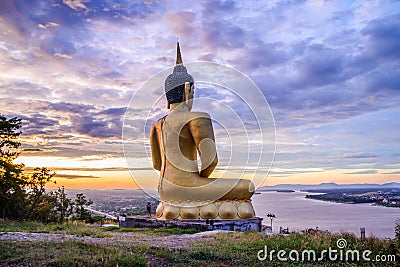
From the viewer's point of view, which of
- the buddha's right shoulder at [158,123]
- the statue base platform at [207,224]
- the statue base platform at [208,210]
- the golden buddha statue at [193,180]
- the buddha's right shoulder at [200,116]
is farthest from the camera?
the buddha's right shoulder at [158,123]

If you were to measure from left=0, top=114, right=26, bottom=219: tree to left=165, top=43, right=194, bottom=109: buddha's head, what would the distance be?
746 cm

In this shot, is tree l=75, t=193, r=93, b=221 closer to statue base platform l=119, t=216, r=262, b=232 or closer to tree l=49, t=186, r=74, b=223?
tree l=49, t=186, r=74, b=223

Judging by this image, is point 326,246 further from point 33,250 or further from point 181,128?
point 181,128

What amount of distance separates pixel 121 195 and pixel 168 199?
1667cm

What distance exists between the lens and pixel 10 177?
1852 cm

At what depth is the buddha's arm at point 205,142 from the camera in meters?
17.0

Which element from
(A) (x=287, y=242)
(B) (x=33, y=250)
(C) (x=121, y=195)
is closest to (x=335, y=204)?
(C) (x=121, y=195)

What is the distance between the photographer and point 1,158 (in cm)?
1884

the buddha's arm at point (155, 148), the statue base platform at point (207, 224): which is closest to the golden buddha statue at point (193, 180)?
the statue base platform at point (207, 224)

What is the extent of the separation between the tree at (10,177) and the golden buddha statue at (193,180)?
6749 millimetres

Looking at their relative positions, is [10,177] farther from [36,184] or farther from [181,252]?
[181,252]

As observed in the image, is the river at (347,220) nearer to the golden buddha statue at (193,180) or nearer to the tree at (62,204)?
the golden buddha statue at (193,180)

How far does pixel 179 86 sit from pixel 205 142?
3.64 metres

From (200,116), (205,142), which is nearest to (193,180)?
(205,142)
